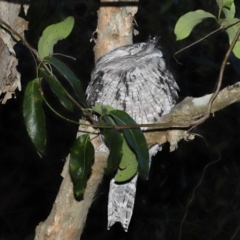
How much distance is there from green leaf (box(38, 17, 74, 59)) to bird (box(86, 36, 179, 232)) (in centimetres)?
81

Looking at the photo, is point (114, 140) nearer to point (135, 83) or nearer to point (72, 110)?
point (72, 110)

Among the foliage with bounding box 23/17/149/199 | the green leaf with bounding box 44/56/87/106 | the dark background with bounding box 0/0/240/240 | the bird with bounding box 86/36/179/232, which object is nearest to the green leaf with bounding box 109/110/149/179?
the foliage with bounding box 23/17/149/199

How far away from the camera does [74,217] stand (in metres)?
2.33

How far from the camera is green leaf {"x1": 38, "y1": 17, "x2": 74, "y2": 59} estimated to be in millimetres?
1494

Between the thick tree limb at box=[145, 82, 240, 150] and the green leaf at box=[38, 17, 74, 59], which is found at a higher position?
the green leaf at box=[38, 17, 74, 59]

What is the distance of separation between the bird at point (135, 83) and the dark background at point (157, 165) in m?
1.16

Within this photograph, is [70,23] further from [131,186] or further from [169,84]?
[131,186]

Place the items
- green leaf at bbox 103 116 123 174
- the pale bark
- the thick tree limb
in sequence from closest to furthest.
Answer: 1. green leaf at bbox 103 116 123 174
2. the thick tree limb
3. the pale bark

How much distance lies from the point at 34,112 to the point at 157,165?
262cm

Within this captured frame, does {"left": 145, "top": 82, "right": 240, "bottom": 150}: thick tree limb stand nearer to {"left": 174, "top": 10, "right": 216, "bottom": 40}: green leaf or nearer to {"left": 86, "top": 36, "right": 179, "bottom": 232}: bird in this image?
{"left": 174, "top": 10, "right": 216, "bottom": 40}: green leaf

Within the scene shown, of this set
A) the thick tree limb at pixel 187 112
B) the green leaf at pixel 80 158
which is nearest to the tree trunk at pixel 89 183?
the thick tree limb at pixel 187 112

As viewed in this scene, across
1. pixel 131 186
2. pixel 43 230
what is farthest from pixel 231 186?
pixel 43 230

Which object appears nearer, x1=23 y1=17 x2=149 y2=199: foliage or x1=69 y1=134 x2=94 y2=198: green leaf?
x1=23 y1=17 x2=149 y2=199: foliage

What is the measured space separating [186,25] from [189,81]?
7.19 feet
